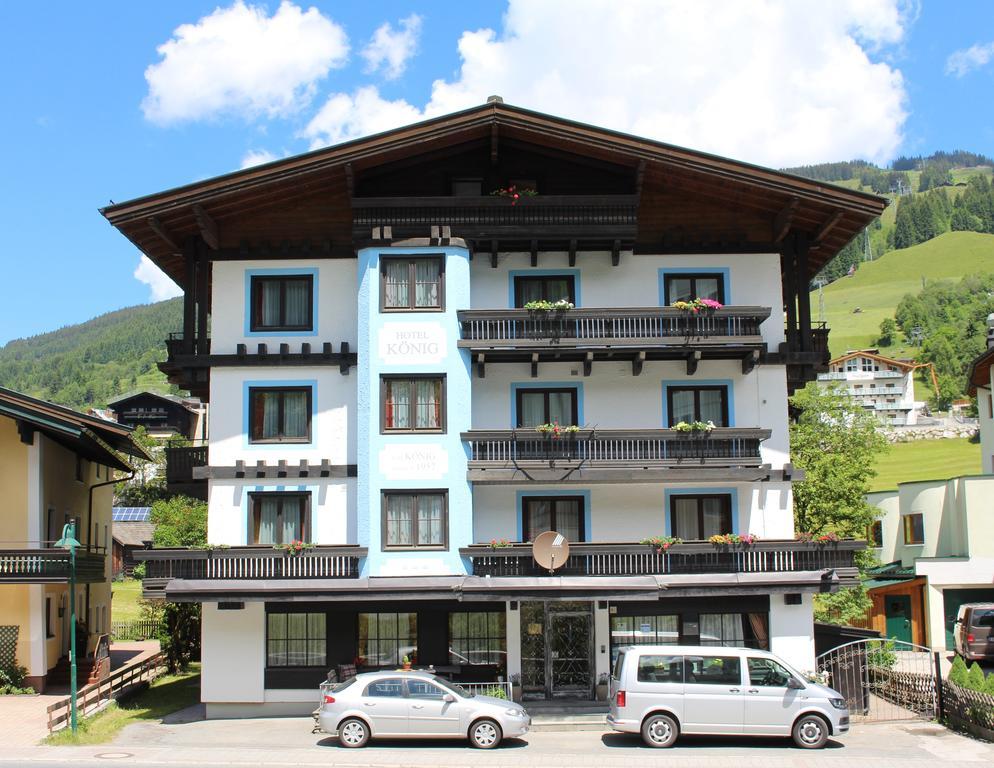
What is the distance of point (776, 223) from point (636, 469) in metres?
8.16

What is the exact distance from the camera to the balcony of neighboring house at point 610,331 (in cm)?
3050

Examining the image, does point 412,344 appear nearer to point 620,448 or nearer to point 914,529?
point 620,448

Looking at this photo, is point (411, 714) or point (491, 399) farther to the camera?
point (491, 399)

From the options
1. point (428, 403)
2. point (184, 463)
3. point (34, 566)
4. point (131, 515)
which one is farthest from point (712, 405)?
point (131, 515)

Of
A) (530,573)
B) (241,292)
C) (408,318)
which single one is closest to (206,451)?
(241,292)

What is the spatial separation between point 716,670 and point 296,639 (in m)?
11.8

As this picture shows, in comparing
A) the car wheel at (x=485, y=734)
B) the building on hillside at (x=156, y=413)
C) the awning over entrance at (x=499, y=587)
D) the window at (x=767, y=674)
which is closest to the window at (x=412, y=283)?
the awning over entrance at (x=499, y=587)

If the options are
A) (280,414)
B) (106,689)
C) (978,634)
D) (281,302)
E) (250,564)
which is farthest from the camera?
(978,634)

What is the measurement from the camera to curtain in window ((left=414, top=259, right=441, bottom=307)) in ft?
102

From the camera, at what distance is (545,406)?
32125 mm

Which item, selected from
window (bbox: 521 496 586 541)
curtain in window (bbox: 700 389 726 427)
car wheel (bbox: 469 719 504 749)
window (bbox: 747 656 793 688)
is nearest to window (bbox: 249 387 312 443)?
window (bbox: 521 496 586 541)

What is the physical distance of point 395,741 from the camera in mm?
25875

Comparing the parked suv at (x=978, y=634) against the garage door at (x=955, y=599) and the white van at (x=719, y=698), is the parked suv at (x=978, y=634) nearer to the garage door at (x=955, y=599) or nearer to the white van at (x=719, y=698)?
the garage door at (x=955, y=599)

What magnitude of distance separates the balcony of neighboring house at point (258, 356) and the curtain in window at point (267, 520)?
3.81 m
